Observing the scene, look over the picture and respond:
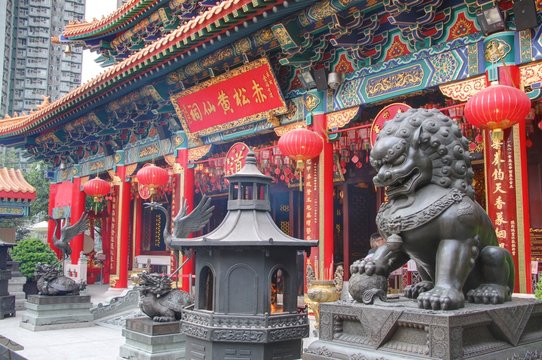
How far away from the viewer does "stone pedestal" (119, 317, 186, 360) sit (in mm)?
5977

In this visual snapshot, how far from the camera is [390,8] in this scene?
6.35m

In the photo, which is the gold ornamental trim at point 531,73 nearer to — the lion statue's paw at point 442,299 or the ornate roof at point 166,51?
the ornate roof at point 166,51

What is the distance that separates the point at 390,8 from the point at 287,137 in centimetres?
226

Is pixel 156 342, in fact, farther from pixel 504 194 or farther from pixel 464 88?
pixel 464 88

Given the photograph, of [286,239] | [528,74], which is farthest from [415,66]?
[286,239]

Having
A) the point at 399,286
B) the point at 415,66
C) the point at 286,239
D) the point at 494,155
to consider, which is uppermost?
the point at 415,66

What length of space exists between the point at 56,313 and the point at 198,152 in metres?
3.96

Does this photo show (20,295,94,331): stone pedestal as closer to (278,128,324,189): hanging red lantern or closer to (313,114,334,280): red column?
(313,114,334,280): red column

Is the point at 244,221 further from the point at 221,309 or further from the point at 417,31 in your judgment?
the point at 417,31

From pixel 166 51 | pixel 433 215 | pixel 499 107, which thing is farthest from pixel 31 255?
pixel 433 215

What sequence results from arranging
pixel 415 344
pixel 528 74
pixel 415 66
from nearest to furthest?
pixel 415 344 → pixel 528 74 → pixel 415 66

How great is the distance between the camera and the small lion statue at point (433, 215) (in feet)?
8.90

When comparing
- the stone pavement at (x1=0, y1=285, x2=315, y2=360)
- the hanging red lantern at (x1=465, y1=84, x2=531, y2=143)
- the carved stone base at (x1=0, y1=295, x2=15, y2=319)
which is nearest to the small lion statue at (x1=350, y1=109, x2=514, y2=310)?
the hanging red lantern at (x1=465, y1=84, x2=531, y2=143)

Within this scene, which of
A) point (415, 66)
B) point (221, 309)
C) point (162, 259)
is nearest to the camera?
point (221, 309)
